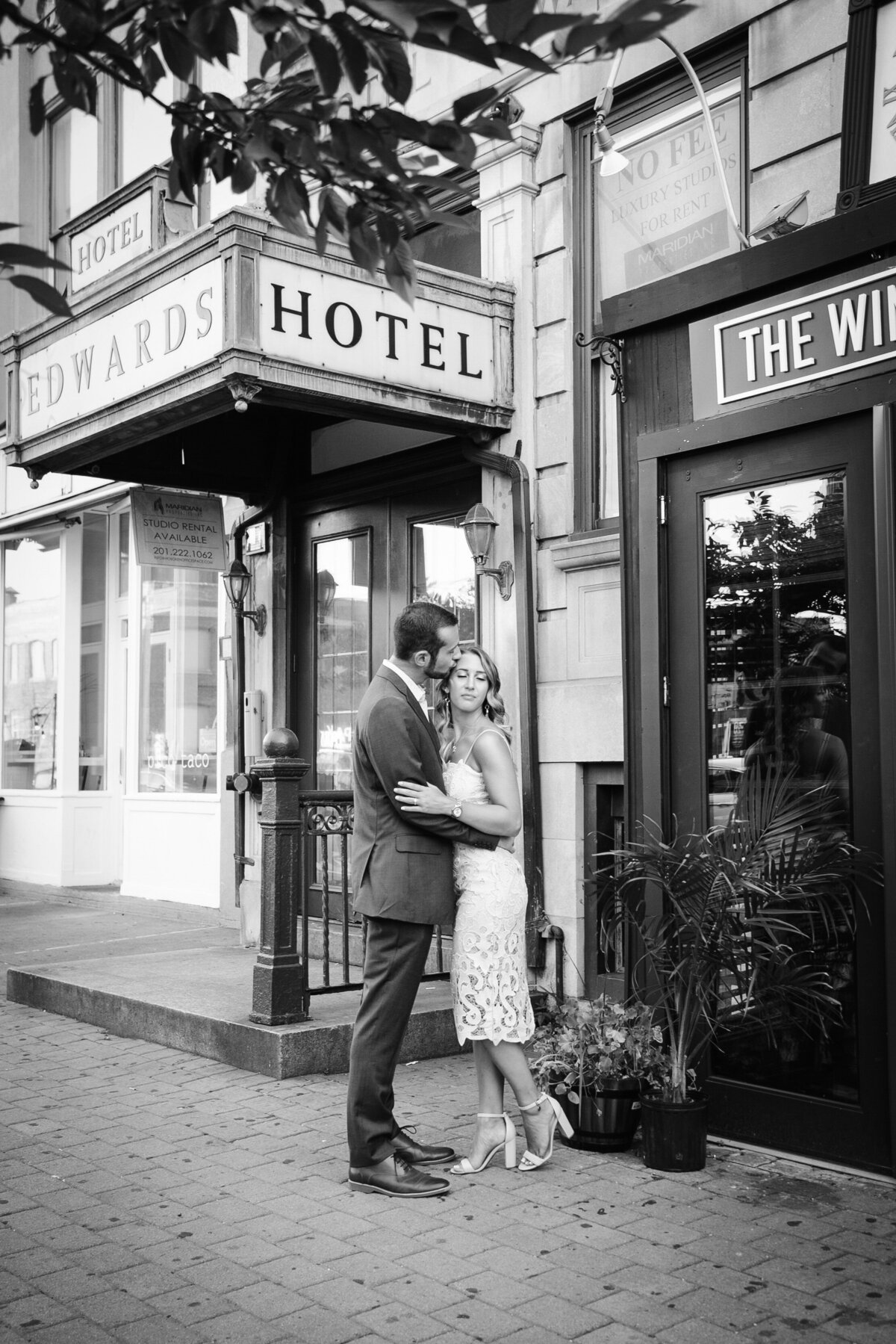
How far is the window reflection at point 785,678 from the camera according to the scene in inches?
189

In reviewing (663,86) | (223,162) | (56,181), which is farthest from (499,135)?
(56,181)

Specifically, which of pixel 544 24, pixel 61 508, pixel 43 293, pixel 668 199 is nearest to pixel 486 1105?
pixel 43 293

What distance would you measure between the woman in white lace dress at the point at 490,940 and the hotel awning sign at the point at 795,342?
1.57m

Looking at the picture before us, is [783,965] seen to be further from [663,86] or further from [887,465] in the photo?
[663,86]

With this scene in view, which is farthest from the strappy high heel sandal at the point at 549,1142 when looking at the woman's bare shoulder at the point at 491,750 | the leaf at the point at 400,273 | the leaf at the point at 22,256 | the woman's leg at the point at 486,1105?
the leaf at the point at 22,256

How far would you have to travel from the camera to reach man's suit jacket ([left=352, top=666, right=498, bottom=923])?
15.1ft

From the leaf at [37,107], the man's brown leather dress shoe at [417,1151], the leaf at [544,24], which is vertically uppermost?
the leaf at [37,107]

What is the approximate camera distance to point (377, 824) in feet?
15.3

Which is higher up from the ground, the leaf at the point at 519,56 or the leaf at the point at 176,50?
the leaf at the point at 176,50

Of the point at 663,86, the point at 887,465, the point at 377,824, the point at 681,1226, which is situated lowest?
the point at 681,1226

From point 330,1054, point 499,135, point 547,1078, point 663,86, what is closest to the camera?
point 499,135

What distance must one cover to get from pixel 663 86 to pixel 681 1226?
19.6 ft

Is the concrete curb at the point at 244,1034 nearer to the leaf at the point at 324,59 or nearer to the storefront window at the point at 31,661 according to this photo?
the leaf at the point at 324,59

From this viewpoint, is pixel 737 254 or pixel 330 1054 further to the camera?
pixel 330 1054
